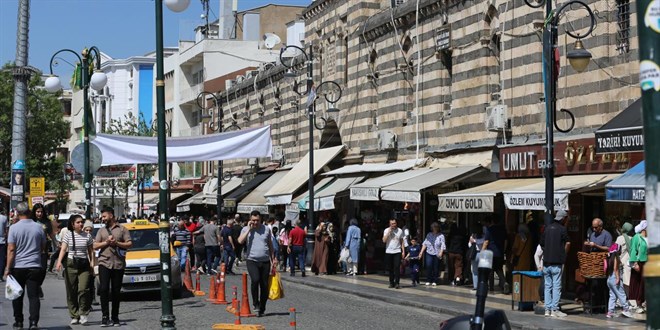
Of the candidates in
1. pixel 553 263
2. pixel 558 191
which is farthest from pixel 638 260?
pixel 558 191

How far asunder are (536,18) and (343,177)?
12.5m

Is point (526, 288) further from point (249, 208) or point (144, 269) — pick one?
point (249, 208)

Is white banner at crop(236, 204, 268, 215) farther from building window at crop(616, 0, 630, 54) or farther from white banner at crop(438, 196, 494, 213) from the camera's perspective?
building window at crop(616, 0, 630, 54)

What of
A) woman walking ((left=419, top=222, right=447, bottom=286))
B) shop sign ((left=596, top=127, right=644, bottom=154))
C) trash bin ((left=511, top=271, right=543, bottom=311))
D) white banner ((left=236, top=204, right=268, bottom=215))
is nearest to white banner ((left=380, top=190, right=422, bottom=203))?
woman walking ((left=419, top=222, right=447, bottom=286))

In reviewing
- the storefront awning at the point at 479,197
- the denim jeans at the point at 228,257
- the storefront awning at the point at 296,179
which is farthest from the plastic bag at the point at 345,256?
the storefront awning at the point at 479,197

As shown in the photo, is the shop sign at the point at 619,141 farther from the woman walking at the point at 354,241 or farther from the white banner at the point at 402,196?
the woman walking at the point at 354,241

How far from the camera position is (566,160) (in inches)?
903

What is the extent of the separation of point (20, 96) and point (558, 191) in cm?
1393

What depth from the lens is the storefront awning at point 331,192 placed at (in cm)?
3297

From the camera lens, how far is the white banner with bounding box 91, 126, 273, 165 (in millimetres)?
20109

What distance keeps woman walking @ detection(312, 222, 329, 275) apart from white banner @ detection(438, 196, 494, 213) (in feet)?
24.3

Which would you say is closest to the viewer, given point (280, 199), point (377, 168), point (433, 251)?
point (433, 251)

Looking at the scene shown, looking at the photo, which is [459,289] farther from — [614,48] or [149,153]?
[149,153]

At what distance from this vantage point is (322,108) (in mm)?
40250
